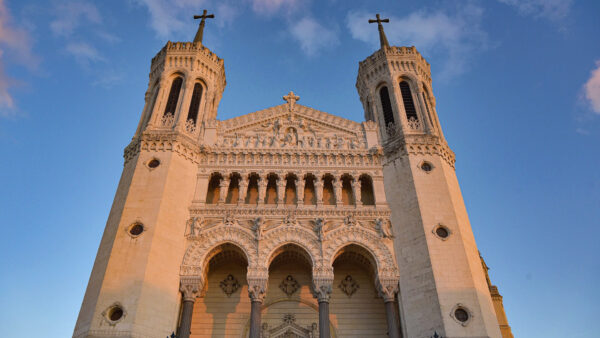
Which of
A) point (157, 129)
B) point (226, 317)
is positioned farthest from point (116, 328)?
point (157, 129)

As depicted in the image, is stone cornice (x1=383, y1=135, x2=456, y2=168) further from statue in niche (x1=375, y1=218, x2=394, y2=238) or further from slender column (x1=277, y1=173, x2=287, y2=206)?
slender column (x1=277, y1=173, x2=287, y2=206)

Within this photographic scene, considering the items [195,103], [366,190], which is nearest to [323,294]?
[366,190]

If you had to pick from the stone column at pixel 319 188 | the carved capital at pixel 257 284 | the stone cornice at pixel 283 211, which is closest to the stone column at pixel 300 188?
the stone cornice at pixel 283 211

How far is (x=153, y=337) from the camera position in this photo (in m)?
16.4

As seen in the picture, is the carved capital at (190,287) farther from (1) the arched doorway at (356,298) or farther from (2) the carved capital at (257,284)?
(1) the arched doorway at (356,298)

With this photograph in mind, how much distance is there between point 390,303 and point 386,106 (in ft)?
40.4

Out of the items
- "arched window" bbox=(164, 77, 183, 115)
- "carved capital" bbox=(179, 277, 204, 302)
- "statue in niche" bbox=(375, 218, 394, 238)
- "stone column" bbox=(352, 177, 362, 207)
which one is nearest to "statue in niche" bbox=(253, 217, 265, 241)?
"carved capital" bbox=(179, 277, 204, 302)

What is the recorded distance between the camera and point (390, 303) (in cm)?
1825

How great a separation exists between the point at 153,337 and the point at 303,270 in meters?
7.82

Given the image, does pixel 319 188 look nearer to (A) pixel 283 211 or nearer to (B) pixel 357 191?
(B) pixel 357 191

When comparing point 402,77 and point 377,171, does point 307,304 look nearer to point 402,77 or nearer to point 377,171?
point 377,171

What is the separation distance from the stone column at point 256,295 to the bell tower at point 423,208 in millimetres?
5882

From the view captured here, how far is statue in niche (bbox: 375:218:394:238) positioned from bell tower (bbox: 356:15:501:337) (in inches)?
11.4

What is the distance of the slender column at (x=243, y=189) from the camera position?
21322 mm
